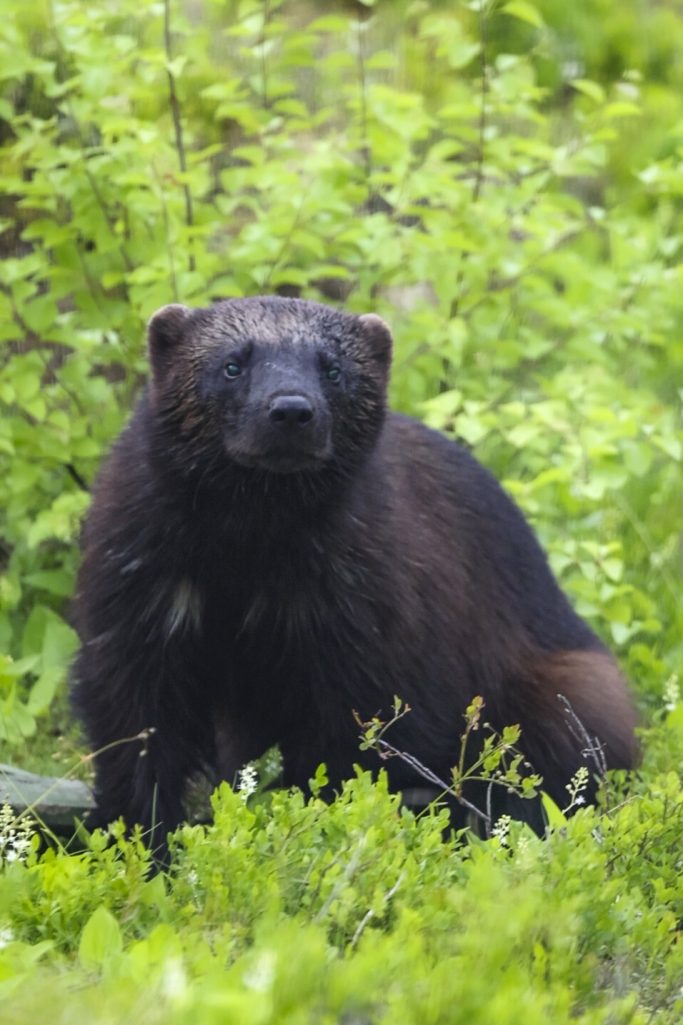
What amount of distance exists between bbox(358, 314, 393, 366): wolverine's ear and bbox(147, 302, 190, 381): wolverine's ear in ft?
1.52

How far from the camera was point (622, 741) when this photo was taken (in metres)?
4.37

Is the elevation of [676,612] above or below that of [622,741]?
below

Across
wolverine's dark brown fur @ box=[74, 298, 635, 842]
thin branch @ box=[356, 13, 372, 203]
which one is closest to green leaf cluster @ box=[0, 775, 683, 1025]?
wolverine's dark brown fur @ box=[74, 298, 635, 842]

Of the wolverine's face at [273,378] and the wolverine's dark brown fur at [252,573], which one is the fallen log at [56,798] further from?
the wolverine's face at [273,378]

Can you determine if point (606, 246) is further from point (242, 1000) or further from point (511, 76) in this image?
point (242, 1000)

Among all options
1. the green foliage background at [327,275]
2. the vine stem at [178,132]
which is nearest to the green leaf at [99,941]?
the green foliage background at [327,275]

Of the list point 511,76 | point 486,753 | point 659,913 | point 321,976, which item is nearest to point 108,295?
point 511,76

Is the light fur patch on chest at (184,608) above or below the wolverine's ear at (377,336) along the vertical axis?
below

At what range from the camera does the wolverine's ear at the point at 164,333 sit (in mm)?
3908

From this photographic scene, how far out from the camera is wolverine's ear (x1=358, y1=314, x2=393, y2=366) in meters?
4.04

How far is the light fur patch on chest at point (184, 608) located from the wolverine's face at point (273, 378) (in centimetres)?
33

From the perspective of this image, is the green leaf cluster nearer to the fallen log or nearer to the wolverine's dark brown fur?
the wolverine's dark brown fur

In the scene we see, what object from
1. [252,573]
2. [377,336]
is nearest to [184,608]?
[252,573]

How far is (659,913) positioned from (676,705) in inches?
72.6
